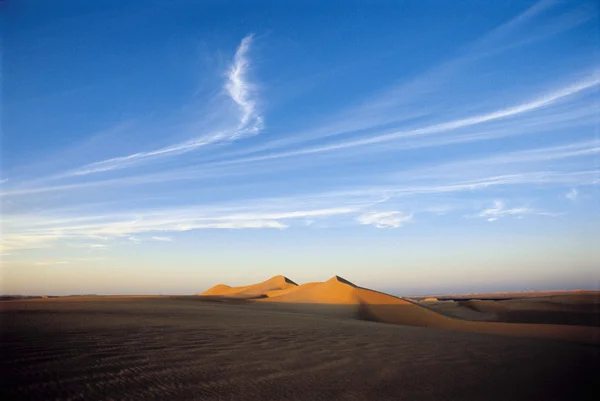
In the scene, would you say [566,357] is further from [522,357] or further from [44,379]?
[44,379]

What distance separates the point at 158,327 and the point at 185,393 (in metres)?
4.99

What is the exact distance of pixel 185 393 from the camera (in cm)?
408

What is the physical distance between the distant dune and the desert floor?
5.72 m

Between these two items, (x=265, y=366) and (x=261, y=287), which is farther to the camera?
(x=261, y=287)

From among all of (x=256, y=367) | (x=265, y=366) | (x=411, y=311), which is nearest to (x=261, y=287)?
(x=411, y=311)

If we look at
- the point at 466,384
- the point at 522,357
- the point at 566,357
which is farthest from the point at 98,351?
the point at 566,357

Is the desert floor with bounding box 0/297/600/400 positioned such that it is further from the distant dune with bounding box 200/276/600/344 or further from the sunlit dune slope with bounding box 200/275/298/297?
the sunlit dune slope with bounding box 200/275/298/297

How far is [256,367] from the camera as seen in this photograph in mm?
5504

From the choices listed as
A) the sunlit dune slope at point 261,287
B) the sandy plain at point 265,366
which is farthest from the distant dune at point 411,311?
the sunlit dune slope at point 261,287

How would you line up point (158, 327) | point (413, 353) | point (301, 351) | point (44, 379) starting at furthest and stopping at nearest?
1. point (158, 327)
2. point (413, 353)
3. point (301, 351)
4. point (44, 379)

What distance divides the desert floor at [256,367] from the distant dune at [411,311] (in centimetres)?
572

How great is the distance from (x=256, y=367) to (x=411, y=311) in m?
20.5

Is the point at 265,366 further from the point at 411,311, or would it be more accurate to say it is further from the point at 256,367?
the point at 411,311

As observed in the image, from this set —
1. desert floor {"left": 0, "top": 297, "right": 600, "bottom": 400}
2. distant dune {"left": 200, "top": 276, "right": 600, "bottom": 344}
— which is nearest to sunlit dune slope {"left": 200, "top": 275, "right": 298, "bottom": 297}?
distant dune {"left": 200, "top": 276, "right": 600, "bottom": 344}
